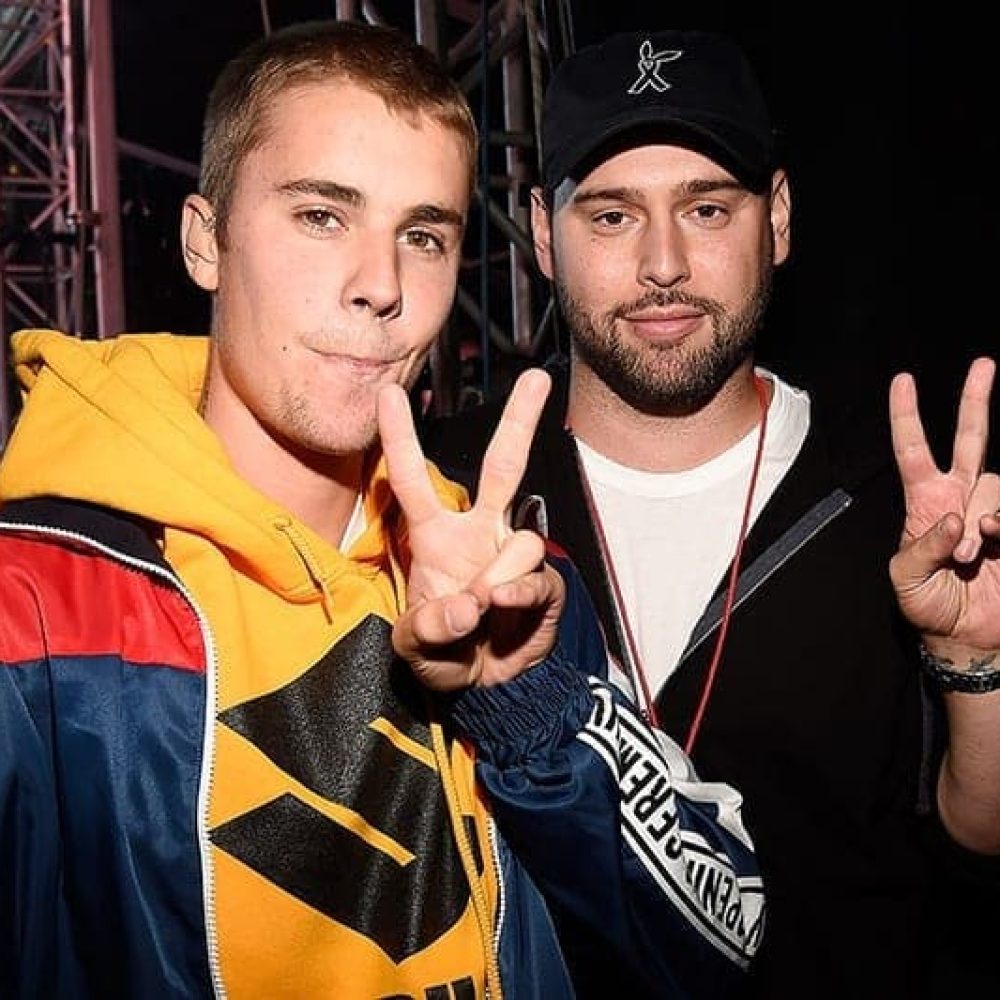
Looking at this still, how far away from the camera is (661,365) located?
2.00m

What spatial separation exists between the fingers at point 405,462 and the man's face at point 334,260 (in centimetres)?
11

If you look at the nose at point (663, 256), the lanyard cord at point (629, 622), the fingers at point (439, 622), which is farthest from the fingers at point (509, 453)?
the nose at point (663, 256)

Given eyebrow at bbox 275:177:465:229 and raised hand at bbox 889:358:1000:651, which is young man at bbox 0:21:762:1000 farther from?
raised hand at bbox 889:358:1000:651

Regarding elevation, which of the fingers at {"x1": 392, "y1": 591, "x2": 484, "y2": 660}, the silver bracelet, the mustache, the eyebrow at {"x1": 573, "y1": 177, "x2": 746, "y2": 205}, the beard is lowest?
the silver bracelet

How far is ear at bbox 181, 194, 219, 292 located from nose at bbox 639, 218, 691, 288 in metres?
0.81

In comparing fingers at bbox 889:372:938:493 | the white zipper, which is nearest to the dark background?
fingers at bbox 889:372:938:493

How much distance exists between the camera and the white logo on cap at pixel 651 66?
2063mm

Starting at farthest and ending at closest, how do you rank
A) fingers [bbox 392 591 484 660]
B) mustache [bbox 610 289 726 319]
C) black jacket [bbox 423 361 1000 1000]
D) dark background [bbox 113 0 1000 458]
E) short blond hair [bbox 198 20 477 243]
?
dark background [bbox 113 0 1000 458], mustache [bbox 610 289 726 319], black jacket [bbox 423 361 1000 1000], short blond hair [bbox 198 20 477 243], fingers [bbox 392 591 484 660]

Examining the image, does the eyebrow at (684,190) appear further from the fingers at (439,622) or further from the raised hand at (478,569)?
the fingers at (439,622)

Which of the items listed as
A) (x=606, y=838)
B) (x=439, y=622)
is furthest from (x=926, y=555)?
(x=439, y=622)

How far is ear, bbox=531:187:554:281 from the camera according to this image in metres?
2.25

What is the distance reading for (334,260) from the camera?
132 centimetres

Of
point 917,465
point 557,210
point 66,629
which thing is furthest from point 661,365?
point 66,629

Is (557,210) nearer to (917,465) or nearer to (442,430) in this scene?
(442,430)
